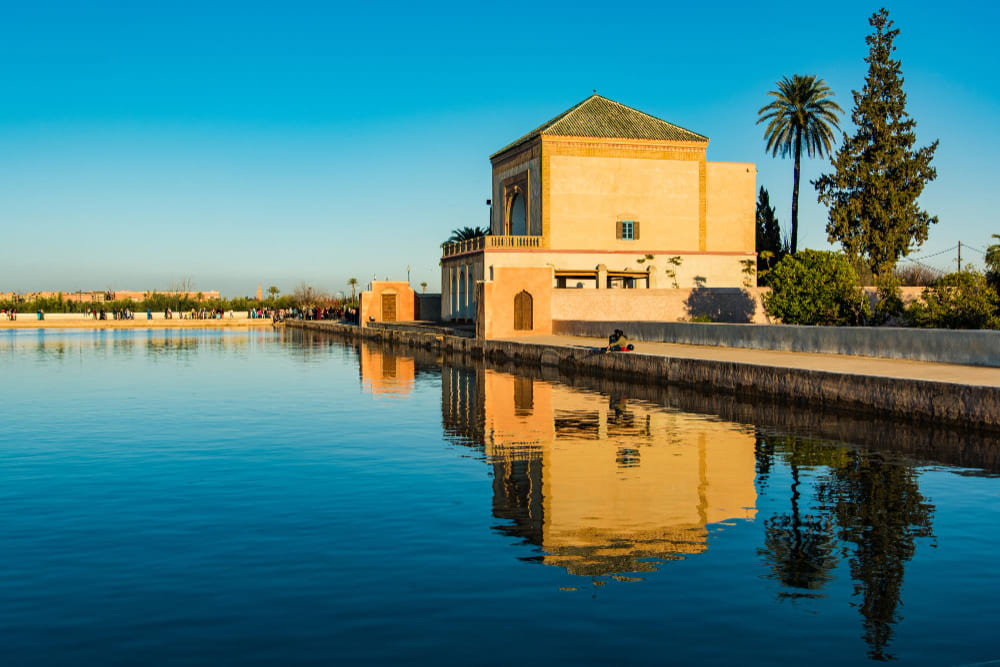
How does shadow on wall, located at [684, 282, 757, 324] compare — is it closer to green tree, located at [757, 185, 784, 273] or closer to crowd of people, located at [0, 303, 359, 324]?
green tree, located at [757, 185, 784, 273]

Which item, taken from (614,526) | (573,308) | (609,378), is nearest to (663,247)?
(573,308)

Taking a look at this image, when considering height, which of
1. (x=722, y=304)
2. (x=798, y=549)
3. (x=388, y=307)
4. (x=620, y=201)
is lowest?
(x=798, y=549)

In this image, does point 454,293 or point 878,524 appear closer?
point 878,524

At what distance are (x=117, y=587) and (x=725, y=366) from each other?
49.2 ft

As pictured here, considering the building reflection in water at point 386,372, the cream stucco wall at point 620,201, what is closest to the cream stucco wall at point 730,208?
the cream stucco wall at point 620,201

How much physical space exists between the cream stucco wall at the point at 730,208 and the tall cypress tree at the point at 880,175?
1344 centimetres

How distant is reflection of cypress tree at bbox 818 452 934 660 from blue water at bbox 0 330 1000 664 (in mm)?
34

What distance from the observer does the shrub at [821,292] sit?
1080 inches

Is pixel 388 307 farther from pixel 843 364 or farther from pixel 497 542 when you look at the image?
pixel 497 542

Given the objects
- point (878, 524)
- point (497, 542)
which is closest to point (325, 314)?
point (497, 542)

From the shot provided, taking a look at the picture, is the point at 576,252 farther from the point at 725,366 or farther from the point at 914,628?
the point at 914,628

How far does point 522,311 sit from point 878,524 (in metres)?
28.6

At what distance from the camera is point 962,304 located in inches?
848

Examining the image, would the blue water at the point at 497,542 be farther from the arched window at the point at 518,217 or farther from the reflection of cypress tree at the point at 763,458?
the arched window at the point at 518,217
